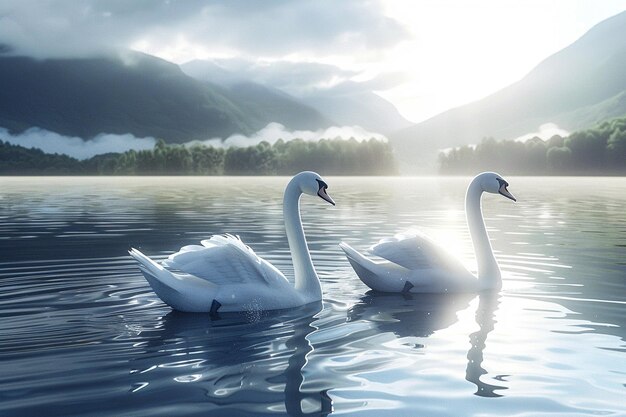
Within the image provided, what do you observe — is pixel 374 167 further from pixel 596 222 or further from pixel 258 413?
pixel 258 413

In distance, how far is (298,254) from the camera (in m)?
11.6

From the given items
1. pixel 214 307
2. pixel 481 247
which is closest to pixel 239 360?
pixel 214 307

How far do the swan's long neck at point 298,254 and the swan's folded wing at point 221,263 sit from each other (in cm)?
92

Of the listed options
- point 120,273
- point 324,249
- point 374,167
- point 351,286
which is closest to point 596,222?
point 324,249

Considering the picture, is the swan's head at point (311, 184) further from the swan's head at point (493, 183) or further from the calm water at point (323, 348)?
the swan's head at point (493, 183)

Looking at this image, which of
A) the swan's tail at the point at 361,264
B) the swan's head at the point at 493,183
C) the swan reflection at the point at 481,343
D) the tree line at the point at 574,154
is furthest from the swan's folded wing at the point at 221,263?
the tree line at the point at 574,154

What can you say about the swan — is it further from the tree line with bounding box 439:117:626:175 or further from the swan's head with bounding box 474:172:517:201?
the tree line with bounding box 439:117:626:175

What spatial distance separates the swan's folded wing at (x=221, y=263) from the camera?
10.2 metres

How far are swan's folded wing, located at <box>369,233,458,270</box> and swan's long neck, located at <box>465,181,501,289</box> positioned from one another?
700mm

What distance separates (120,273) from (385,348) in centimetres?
705

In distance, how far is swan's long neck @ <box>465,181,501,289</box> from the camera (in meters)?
13.1

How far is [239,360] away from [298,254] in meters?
3.48

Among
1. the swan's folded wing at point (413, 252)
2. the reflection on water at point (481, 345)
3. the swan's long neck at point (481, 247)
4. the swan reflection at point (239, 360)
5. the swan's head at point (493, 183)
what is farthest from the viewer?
the swan's head at point (493, 183)

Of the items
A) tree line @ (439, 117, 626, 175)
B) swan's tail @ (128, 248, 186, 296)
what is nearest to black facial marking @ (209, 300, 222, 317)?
swan's tail @ (128, 248, 186, 296)
